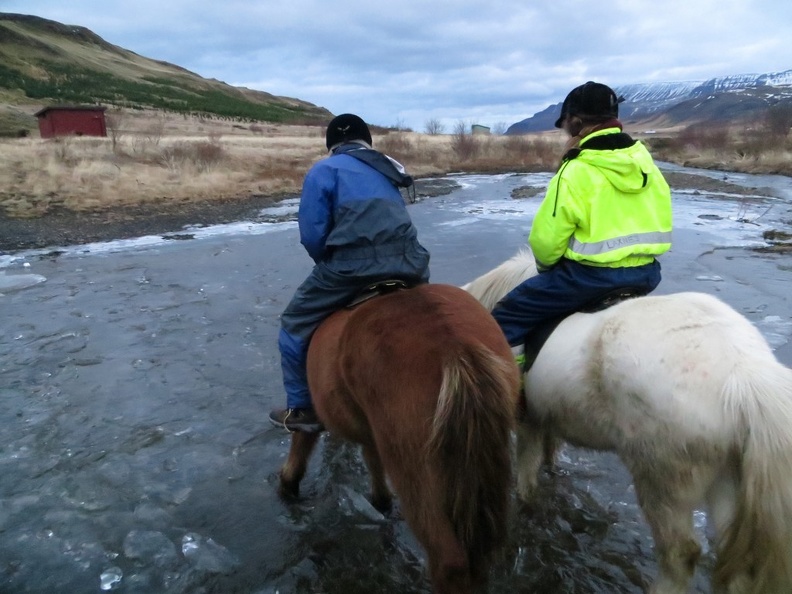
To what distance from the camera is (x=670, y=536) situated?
99.9 inches

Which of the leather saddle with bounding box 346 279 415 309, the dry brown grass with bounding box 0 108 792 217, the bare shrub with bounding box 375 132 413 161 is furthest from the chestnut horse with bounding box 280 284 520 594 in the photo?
the bare shrub with bounding box 375 132 413 161

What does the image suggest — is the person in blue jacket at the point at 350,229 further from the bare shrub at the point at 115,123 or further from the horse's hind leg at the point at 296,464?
the bare shrub at the point at 115,123

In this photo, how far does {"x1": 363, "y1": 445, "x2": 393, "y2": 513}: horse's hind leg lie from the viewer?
3645 mm

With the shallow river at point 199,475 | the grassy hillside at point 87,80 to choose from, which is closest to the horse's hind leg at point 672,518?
the shallow river at point 199,475

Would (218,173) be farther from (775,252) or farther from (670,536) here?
(670,536)

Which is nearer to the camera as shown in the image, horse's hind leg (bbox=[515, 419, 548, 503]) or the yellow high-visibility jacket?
the yellow high-visibility jacket

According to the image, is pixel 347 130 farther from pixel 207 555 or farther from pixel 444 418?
pixel 207 555

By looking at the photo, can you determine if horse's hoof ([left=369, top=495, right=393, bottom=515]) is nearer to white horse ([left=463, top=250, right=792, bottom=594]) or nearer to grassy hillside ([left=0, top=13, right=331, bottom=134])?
white horse ([left=463, top=250, right=792, bottom=594])

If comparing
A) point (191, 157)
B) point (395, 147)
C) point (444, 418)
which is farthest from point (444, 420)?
point (395, 147)

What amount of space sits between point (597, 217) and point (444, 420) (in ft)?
4.85

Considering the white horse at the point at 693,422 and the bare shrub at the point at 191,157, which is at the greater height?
the white horse at the point at 693,422

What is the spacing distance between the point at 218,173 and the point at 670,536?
71.0 ft

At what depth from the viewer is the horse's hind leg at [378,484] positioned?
365 centimetres

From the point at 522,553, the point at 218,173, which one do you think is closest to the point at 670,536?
the point at 522,553
